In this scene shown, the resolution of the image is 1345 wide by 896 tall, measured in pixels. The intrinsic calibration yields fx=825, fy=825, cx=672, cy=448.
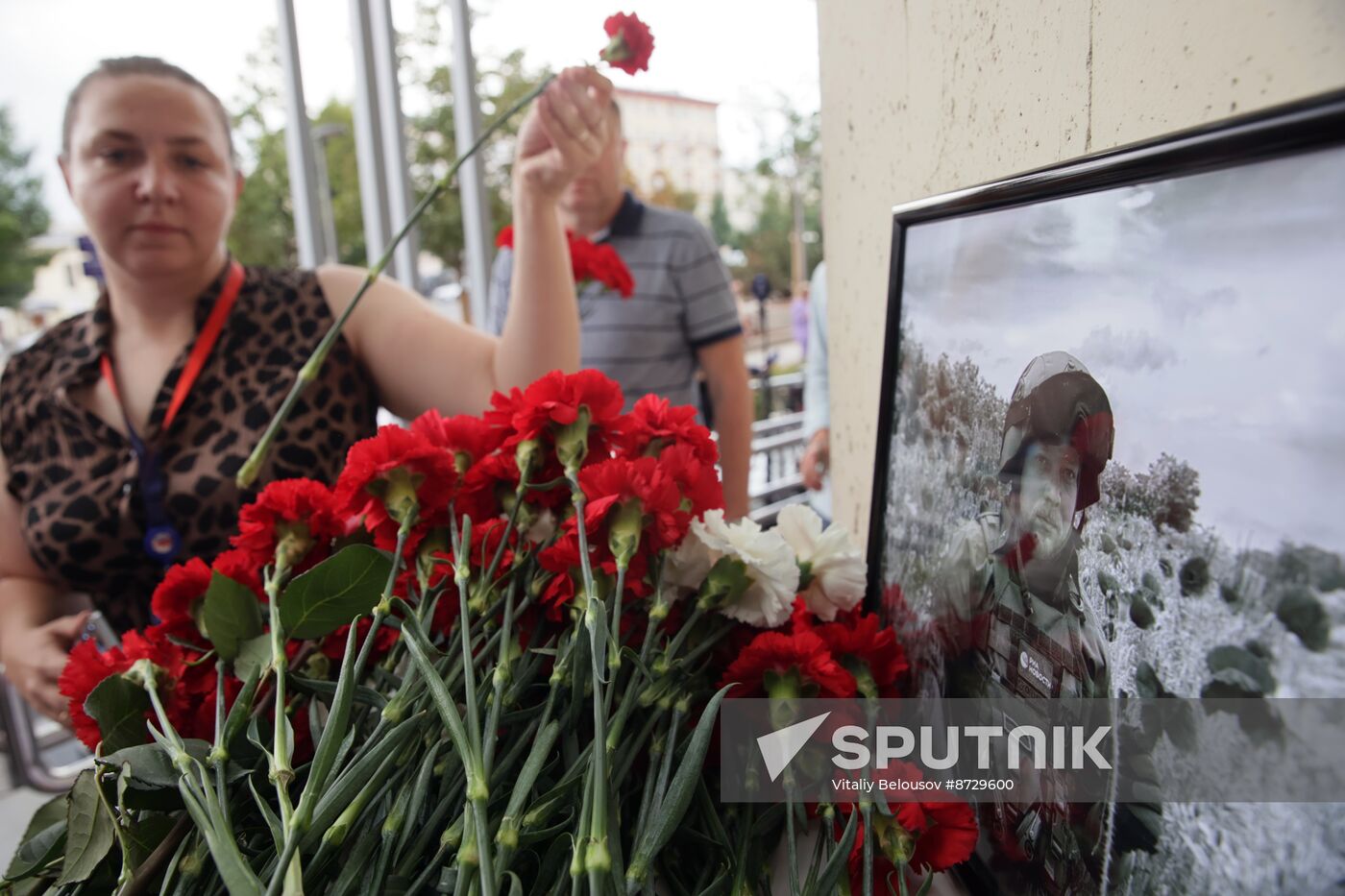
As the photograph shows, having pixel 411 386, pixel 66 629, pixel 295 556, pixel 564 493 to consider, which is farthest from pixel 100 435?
pixel 564 493

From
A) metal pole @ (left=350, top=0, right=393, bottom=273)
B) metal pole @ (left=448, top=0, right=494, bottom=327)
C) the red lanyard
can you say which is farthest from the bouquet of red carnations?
metal pole @ (left=448, top=0, right=494, bottom=327)

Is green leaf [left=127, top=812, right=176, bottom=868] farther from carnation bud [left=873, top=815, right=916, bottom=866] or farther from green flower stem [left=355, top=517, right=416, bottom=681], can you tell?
carnation bud [left=873, top=815, right=916, bottom=866]

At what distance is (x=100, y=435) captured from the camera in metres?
1.08

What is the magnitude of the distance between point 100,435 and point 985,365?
44.0 inches

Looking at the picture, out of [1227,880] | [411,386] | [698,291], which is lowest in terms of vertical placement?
[1227,880]

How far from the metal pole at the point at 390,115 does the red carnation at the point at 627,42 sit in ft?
7.79

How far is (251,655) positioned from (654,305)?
134cm

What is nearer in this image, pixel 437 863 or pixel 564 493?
pixel 437 863

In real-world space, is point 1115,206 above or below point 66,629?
above

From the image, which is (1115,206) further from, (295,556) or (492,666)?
(295,556)

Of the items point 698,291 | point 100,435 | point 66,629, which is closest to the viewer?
point 66,629

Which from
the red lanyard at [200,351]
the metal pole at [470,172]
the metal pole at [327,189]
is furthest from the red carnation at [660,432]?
the metal pole at [327,189]

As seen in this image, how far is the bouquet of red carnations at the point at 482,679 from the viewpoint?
341 mm

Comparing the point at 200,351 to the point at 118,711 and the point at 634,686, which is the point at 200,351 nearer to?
the point at 118,711
